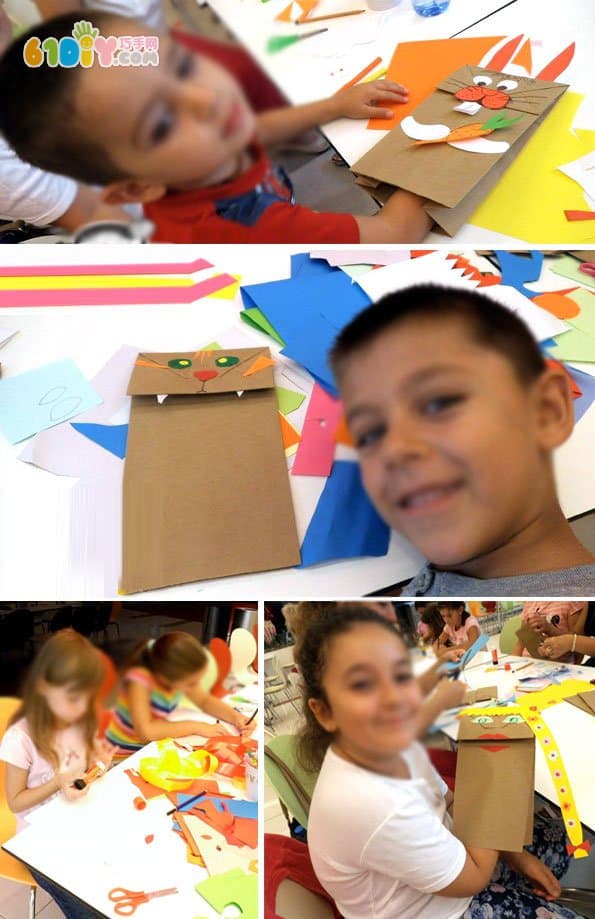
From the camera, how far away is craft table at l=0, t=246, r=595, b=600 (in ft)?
1.91

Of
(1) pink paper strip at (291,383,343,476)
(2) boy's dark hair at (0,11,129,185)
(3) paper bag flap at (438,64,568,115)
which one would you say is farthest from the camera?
(3) paper bag flap at (438,64,568,115)

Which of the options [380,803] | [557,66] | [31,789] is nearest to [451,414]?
[380,803]

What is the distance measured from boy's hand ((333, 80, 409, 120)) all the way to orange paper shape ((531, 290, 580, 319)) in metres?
0.18

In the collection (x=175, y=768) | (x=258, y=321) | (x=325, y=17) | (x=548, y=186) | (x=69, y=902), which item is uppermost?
(x=325, y=17)

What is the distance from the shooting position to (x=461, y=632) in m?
0.57

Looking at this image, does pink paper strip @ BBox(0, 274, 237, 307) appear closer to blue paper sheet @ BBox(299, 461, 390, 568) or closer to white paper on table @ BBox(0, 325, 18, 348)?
white paper on table @ BBox(0, 325, 18, 348)

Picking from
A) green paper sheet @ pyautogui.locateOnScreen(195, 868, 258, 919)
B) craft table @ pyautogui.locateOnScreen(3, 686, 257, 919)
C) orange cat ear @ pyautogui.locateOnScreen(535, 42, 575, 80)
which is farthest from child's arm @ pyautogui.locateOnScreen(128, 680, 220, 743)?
orange cat ear @ pyautogui.locateOnScreen(535, 42, 575, 80)

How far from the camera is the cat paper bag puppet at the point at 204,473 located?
1.98 ft

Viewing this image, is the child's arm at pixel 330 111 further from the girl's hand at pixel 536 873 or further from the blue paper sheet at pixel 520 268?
the girl's hand at pixel 536 873

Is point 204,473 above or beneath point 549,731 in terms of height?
above

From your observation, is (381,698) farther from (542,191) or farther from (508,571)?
(542,191)

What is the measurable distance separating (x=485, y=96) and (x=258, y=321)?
0.25 meters

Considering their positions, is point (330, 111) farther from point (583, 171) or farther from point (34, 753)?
point (34, 753)

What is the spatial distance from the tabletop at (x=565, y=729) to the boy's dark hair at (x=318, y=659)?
9 centimetres
